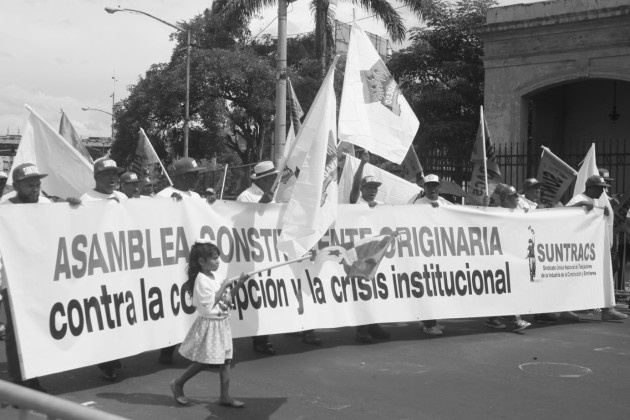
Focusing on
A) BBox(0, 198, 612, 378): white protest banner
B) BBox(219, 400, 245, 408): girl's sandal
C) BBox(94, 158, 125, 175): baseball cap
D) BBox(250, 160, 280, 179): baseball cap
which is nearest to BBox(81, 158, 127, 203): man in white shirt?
BBox(94, 158, 125, 175): baseball cap

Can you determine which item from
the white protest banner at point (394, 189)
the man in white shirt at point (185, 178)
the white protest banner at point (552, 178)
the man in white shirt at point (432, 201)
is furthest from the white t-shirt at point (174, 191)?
the white protest banner at point (552, 178)

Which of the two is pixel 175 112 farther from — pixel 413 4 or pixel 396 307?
pixel 396 307

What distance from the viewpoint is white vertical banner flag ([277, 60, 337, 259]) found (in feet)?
22.0

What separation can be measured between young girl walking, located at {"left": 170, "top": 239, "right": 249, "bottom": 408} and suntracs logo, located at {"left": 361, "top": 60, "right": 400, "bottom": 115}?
3186mm

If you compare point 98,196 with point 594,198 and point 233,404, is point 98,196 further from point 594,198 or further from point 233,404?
point 594,198

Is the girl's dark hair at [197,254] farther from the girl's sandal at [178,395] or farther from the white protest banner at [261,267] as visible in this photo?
the white protest banner at [261,267]

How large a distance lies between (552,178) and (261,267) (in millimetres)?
5825

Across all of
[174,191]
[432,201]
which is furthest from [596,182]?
[174,191]

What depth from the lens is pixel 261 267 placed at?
7.19 m

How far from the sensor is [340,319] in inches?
298

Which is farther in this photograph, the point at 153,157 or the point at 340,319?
the point at 153,157

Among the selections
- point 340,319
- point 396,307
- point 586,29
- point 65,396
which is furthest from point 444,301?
point 586,29

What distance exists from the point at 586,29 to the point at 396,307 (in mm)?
12983

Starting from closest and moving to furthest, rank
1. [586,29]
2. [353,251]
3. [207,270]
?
[207,270] → [353,251] → [586,29]
